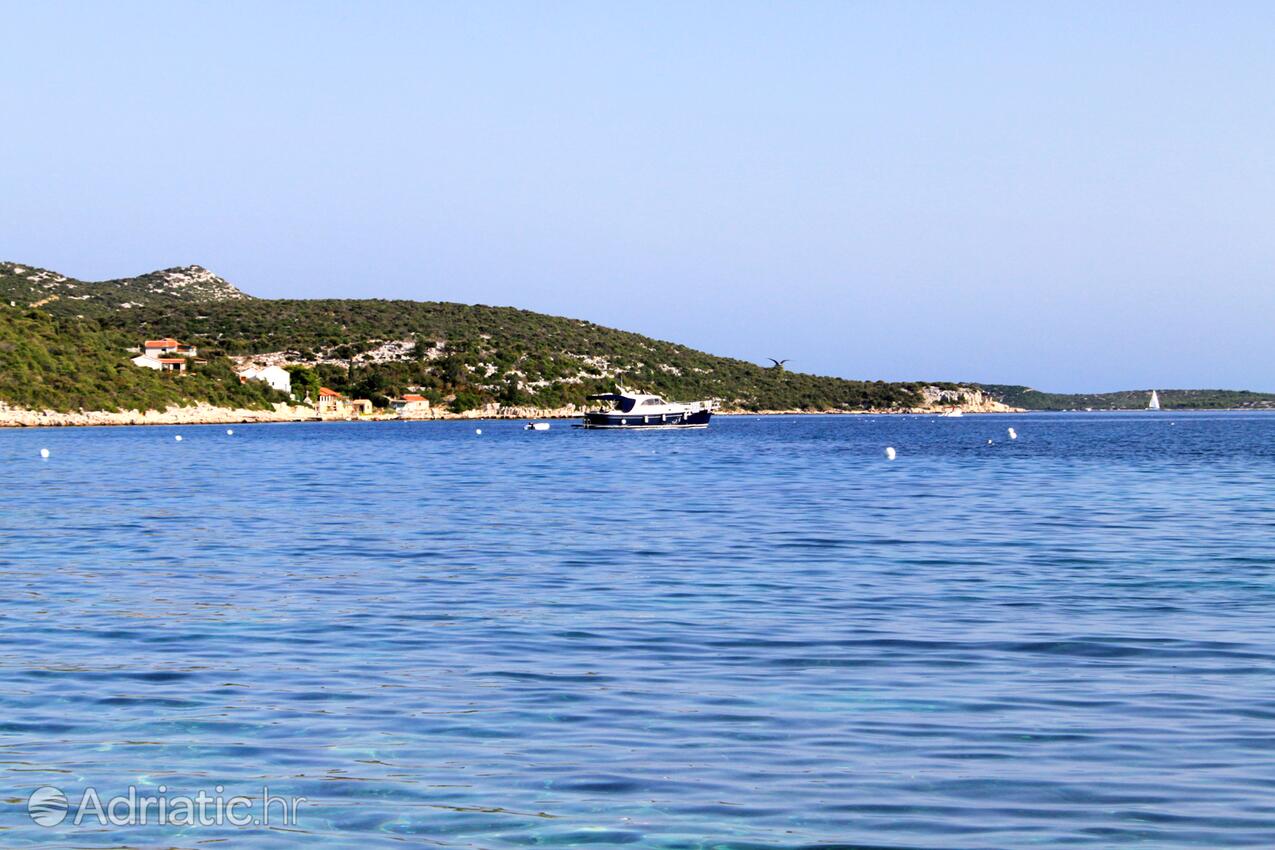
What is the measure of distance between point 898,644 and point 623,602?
4.75 metres

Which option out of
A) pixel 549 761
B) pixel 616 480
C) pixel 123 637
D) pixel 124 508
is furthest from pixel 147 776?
pixel 616 480

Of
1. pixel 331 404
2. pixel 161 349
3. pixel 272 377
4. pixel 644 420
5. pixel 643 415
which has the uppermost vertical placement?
pixel 161 349

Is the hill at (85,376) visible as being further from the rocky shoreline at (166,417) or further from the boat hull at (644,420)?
the boat hull at (644,420)

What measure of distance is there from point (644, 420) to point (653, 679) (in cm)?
12789

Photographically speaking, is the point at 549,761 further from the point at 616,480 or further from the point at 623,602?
the point at 616,480

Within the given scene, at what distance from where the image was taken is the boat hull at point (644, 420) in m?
141

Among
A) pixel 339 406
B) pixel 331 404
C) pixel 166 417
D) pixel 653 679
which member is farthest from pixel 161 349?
pixel 653 679

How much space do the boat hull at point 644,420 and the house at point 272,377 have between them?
5762cm

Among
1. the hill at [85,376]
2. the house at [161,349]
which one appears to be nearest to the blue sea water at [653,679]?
the hill at [85,376]

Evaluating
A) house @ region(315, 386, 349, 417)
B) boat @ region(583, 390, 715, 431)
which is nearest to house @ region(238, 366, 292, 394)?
house @ region(315, 386, 349, 417)

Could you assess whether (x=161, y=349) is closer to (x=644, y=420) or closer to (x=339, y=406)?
(x=339, y=406)

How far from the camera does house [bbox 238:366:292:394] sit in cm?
18525

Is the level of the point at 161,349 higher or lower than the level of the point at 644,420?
higher

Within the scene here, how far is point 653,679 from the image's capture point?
1364 cm
